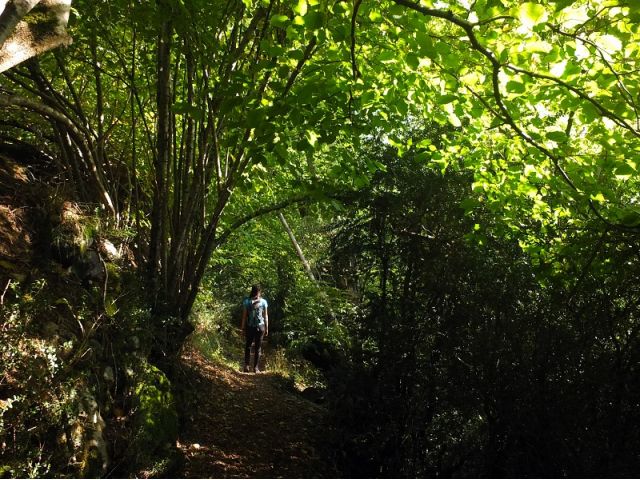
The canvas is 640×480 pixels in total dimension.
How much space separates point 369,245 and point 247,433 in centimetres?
285

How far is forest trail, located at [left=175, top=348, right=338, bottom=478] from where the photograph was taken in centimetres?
475

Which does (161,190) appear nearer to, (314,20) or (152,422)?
(152,422)

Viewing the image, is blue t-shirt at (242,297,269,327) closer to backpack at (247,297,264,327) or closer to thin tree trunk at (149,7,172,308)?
backpack at (247,297,264,327)

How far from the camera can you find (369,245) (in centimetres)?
525

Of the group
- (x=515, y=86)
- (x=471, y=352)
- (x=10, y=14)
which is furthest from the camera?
(x=471, y=352)

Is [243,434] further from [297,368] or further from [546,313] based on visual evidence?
[297,368]

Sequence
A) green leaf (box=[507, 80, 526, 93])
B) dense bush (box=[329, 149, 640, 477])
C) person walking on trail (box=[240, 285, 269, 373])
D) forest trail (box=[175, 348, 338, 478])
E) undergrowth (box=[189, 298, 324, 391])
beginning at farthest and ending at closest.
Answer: undergrowth (box=[189, 298, 324, 391]), person walking on trail (box=[240, 285, 269, 373]), forest trail (box=[175, 348, 338, 478]), dense bush (box=[329, 149, 640, 477]), green leaf (box=[507, 80, 526, 93])

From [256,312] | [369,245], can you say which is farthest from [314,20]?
[256,312]

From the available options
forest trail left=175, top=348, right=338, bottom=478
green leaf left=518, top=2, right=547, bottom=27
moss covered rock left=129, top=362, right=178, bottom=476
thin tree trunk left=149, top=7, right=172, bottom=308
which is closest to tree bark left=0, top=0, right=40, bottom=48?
green leaf left=518, top=2, right=547, bottom=27

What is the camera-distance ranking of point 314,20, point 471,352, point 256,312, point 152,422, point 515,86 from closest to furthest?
point 314,20
point 515,86
point 152,422
point 471,352
point 256,312

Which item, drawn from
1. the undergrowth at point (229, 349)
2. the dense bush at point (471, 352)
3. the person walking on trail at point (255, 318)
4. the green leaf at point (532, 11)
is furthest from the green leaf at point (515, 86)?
the person walking on trail at point (255, 318)

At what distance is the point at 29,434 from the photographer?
104 inches

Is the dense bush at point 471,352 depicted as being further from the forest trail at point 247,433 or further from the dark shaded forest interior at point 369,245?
the forest trail at point 247,433

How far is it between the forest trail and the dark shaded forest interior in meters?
0.04
